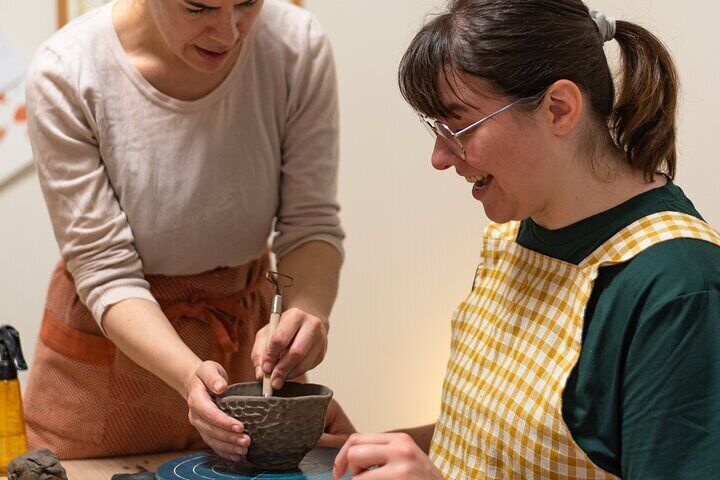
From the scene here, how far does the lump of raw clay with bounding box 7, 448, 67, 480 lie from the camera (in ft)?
4.72

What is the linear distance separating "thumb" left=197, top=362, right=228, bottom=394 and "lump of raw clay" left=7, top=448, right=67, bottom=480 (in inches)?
9.7

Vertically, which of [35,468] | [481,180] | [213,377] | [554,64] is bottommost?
[35,468]

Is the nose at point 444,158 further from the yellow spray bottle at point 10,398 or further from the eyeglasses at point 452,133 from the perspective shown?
the yellow spray bottle at point 10,398

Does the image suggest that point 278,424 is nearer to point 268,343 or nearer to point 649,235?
point 268,343

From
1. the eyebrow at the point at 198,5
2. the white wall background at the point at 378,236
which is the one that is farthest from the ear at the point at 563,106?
the white wall background at the point at 378,236

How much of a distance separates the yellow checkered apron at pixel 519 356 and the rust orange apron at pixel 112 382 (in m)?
0.50

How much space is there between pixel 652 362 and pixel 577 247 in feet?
0.81

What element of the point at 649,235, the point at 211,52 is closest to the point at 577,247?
the point at 649,235

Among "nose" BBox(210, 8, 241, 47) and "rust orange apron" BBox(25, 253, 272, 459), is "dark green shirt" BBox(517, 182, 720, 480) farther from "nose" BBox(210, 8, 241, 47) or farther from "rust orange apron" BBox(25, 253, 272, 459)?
"rust orange apron" BBox(25, 253, 272, 459)

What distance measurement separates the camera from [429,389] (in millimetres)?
3273

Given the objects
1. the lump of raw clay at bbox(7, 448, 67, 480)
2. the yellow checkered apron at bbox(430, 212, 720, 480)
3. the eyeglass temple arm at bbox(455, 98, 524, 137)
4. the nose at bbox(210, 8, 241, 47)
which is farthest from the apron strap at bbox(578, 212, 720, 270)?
the lump of raw clay at bbox(7, 448, 67, 480)

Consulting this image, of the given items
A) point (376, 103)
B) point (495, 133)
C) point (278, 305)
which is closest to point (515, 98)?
point (495, 133)

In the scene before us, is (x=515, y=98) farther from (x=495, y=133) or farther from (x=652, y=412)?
(x=652, y=412)

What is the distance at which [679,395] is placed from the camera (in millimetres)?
1146
